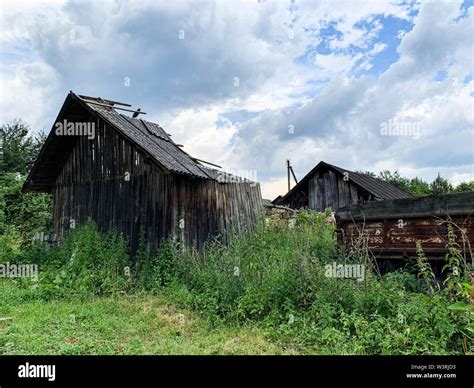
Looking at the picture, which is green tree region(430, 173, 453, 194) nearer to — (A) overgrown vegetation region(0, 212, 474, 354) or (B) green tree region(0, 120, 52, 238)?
(A) overgrown vegetation region(0, 212, 474, 354)

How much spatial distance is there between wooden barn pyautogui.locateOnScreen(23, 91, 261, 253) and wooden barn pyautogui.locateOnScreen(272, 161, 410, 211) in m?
7.22

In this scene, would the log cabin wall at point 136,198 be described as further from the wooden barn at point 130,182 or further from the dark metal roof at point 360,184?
the dark metal roof at point 360,184

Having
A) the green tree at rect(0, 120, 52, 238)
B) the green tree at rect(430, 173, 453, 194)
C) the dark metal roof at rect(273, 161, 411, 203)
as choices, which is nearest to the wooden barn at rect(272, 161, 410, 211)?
the dark metal roof at rect(273, 161, 411, 203)

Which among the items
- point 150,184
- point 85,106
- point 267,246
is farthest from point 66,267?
point 267,246

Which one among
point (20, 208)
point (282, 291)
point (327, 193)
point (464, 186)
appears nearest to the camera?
point (282, 291)

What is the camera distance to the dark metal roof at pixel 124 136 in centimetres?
936

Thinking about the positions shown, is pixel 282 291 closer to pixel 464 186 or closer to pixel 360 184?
pixel 360 184

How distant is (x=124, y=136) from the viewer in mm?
9477

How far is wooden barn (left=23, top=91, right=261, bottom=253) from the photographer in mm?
9703

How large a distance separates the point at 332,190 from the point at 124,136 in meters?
12.2

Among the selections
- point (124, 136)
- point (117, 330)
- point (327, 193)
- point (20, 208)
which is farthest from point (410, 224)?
point (20, 208)

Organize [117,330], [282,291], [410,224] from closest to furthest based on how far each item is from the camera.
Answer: [117,330] < [282,291] < [410,224]
